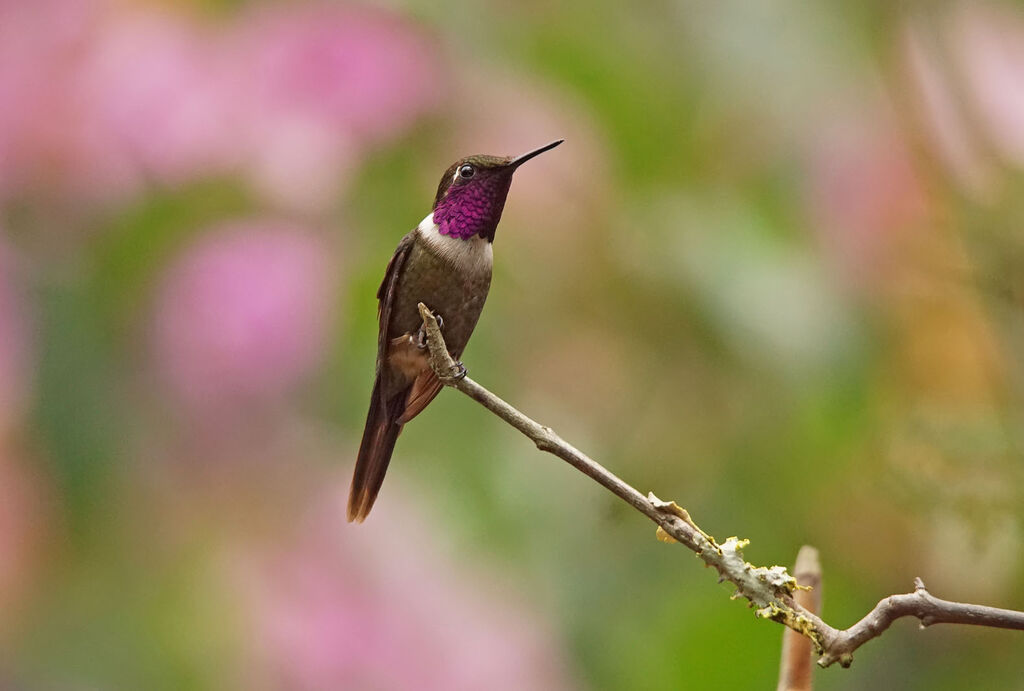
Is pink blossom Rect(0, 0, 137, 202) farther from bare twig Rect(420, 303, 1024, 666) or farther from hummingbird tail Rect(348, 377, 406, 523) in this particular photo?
bare twig Rect(420, 303, 1024, 666)

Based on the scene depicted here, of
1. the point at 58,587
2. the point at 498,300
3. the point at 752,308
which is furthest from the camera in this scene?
the point at 58,587

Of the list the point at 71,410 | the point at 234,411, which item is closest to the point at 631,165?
the point at 234,411

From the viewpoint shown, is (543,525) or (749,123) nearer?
(543,525)

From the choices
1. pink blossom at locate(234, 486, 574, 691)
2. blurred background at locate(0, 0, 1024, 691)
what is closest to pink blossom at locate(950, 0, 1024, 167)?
blurred background at locate(0, 0, 1024, 691)

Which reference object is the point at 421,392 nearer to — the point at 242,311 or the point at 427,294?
Result: the point at 427,294

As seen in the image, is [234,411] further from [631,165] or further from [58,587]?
[631,165]

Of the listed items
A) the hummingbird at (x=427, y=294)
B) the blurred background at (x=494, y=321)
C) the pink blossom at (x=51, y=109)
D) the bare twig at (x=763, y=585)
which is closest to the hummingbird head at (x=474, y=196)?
the hummingbird at (x=427, y=294)
